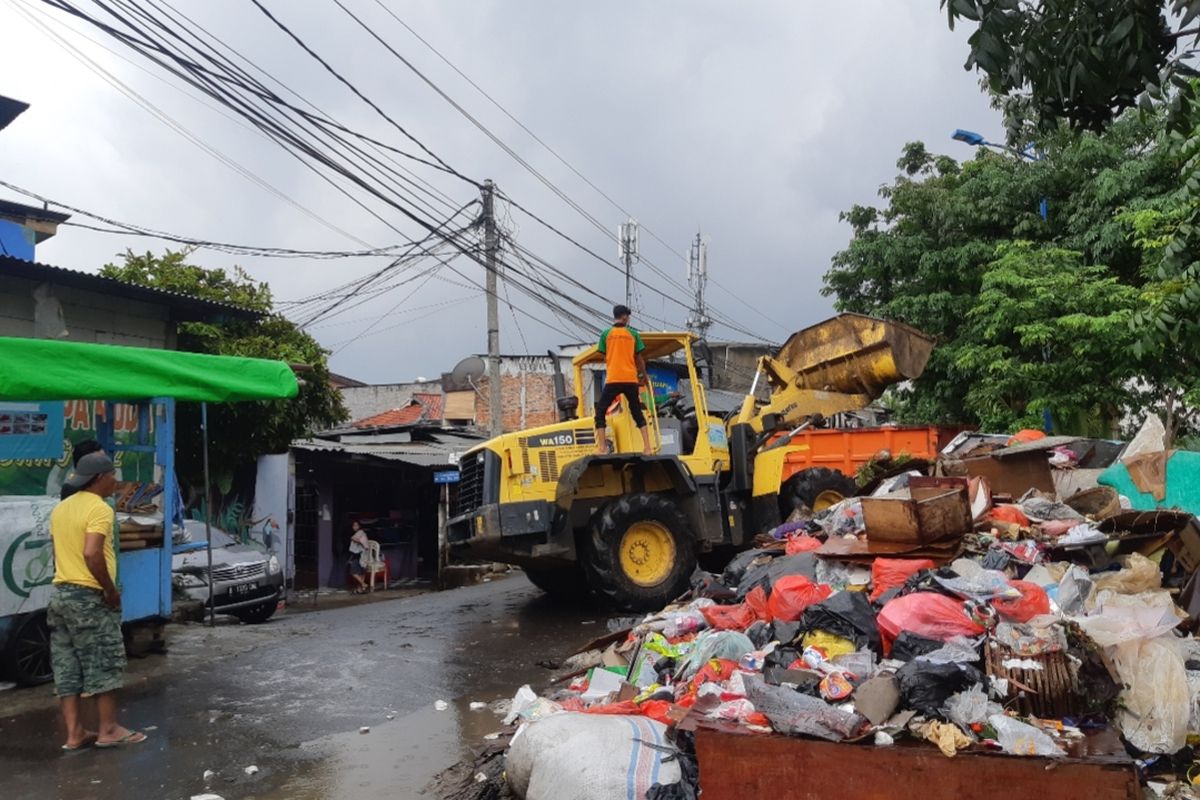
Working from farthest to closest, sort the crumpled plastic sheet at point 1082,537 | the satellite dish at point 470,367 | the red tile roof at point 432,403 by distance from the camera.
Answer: the red tile roof at point 432,403, the satellite dish at point 470,367, the crumpled plastic sheet at point 1082,537

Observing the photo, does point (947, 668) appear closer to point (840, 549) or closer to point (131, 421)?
point (840, 549)

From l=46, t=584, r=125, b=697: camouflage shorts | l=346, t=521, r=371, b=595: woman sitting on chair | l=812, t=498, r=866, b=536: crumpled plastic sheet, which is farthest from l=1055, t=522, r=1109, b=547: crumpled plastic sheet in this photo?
l=346, t=521, r=371, b=595: woman sitting on chair

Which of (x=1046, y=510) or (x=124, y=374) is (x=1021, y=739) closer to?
(x=1046, y=510)

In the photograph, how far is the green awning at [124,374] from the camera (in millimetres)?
6160

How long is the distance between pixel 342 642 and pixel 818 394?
5.82 metres

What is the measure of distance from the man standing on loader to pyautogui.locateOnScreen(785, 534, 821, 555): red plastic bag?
1926 millimetres

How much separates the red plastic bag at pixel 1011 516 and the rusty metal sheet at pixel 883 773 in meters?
3.42

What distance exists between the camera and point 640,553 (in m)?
8.76

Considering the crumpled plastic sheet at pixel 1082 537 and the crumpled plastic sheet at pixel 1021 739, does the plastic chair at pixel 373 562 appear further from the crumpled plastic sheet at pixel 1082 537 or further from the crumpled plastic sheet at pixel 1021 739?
the crumpled plastic sheet at pixel 1021 739

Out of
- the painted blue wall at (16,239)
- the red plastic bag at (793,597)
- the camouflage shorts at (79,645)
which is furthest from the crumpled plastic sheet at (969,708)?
the painted blue wall at (16,239)

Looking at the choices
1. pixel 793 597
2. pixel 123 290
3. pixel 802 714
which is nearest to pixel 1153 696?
pixel 802 714

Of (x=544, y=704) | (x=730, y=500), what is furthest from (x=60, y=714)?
(x=730, y=500)

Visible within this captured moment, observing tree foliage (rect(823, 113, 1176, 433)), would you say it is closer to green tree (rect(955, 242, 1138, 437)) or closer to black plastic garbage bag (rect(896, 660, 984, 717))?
green tree (rect(955, 242, 1138, 437))

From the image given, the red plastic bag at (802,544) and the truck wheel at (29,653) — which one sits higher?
the red plastic bag at (802,544)
